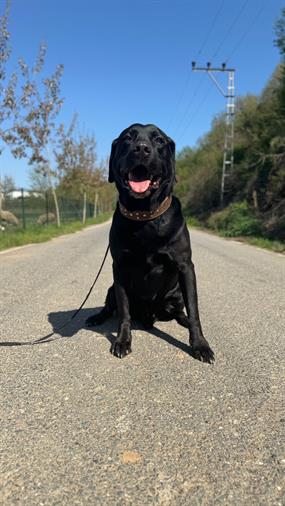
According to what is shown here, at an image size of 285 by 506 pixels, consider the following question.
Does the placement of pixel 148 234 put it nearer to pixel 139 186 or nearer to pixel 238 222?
pixel 139 186

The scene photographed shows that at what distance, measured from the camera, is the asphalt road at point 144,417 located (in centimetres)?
154

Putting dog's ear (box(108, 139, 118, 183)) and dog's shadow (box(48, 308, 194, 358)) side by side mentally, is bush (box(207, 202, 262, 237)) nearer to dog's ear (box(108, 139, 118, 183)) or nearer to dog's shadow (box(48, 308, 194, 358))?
dog's shadow (box(48, 308, 194, 358))

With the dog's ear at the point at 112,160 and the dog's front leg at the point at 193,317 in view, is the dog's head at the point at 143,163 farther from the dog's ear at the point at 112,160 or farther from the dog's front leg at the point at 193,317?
the dog's front leg at the point at 193,317

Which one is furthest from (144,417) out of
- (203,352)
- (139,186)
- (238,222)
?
(238,222)

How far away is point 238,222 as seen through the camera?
2052cm

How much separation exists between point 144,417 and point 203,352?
2.72 ft

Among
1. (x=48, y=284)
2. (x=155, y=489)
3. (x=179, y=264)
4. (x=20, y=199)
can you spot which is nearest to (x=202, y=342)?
(x=179, y=264)

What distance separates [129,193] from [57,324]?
1.51 metres

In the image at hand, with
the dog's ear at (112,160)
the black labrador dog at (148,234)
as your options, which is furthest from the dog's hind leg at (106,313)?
the dog's ear at (112,160)

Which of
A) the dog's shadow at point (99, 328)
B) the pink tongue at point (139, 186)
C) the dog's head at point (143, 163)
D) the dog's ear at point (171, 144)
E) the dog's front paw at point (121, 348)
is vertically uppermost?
the dog's ear at point (171, 144)

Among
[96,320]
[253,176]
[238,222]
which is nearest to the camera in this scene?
[96,320]

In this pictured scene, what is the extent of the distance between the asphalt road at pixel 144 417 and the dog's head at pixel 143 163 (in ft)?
3.58

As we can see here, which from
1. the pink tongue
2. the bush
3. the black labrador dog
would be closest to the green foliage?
the bush

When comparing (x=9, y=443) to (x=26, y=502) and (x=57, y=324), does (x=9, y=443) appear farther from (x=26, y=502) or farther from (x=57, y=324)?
(x=57, y=324)
